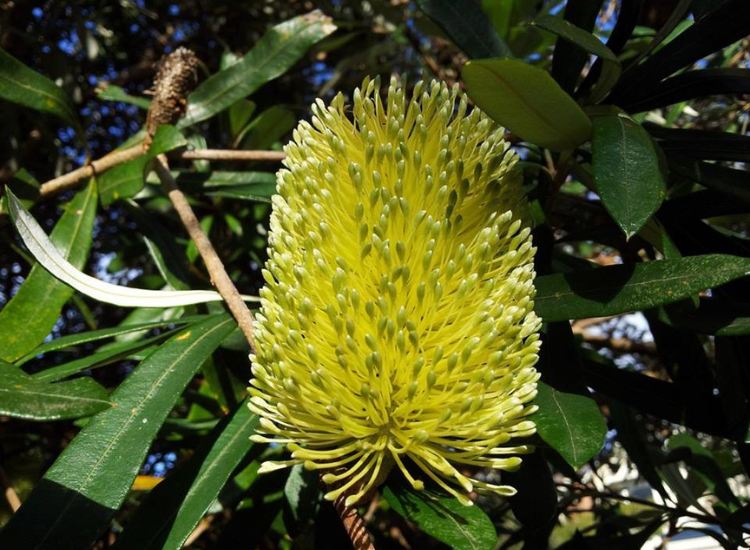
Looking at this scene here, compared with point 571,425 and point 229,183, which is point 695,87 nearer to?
point 571,425

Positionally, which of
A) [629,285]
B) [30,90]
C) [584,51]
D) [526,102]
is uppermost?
[30,90]

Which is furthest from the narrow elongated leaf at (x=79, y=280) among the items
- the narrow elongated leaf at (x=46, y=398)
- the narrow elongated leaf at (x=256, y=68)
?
the narrow elongated leaf at (x=256, y=68)

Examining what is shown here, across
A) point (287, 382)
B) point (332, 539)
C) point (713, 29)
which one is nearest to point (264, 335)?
point (287, 382)

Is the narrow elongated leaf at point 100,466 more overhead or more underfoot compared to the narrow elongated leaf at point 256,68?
more underfoot

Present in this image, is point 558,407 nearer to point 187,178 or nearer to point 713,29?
point 713,29

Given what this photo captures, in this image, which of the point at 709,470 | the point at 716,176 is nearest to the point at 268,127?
the point at 716,176

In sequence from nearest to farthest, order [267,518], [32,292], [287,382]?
[287,382] < [32,292] < [267,518]

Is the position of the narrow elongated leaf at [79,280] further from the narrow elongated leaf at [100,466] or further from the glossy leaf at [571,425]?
the glossy leaf at [571,425]
